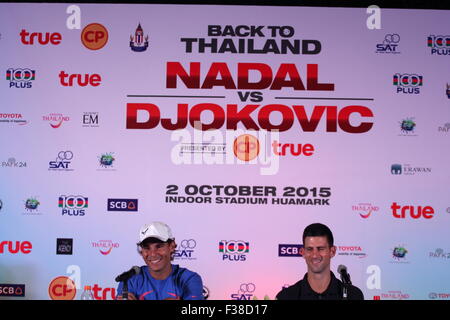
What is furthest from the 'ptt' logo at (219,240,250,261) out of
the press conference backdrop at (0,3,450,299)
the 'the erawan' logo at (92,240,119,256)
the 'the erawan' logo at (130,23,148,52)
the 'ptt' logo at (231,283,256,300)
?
the 'the erawan' logo at (130,23,148,52)

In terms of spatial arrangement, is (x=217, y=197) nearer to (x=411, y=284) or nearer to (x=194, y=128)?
(x=194, y=128)

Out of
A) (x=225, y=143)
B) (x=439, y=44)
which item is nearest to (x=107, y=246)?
(x=225, y=143)

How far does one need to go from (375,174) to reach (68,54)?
291cm

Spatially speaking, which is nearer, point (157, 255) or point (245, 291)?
point (157, 255)

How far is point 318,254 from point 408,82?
1733 millimetres

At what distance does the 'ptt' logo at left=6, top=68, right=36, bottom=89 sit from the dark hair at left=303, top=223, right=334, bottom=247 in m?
2.75

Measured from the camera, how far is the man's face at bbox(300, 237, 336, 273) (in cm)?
489

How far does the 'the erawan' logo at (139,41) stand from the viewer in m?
5.36

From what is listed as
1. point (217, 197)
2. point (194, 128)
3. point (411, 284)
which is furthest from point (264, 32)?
point (411, 284)

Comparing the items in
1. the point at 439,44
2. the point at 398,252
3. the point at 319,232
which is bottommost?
the point at 398,252

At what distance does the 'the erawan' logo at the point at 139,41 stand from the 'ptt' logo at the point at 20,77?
0.92 m

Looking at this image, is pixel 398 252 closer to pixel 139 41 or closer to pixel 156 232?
pixel 156 232

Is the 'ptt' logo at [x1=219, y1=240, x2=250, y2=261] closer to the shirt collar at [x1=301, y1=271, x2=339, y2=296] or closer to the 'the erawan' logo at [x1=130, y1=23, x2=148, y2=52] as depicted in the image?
the shirt collar at [x1=301, y1=271, x2=339, y2=296]

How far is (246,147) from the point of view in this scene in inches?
208
